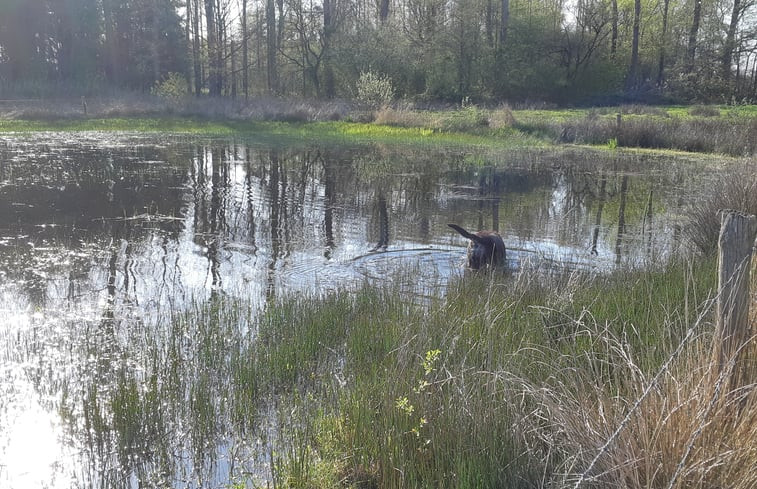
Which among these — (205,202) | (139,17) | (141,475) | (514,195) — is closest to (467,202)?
(514,195)

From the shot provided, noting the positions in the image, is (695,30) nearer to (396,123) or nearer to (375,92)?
(375,92)

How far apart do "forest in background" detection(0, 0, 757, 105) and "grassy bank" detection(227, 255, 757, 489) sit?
107 feet

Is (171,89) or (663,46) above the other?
(663,46)

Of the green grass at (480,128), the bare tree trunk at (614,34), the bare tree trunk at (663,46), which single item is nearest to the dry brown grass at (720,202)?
the green grass at (480,128)

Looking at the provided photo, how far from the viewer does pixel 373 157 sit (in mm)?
19812

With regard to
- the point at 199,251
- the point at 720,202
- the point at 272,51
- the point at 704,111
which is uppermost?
the point at 272,51

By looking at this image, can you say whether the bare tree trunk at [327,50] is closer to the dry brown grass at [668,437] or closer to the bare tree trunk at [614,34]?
the bare tree trunk at [614,34]

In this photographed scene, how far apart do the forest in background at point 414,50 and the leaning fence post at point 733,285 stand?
3414 cm

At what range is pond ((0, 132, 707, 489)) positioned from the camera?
390 centimetres

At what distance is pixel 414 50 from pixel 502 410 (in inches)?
1513

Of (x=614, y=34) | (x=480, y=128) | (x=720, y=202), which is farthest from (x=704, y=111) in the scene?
(x=720, y=202)

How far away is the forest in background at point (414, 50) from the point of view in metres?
38.9

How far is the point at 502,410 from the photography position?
354 centimetres

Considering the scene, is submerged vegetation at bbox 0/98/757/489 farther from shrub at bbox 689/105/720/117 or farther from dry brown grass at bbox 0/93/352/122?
shrub at bbox 689/105/720/117
